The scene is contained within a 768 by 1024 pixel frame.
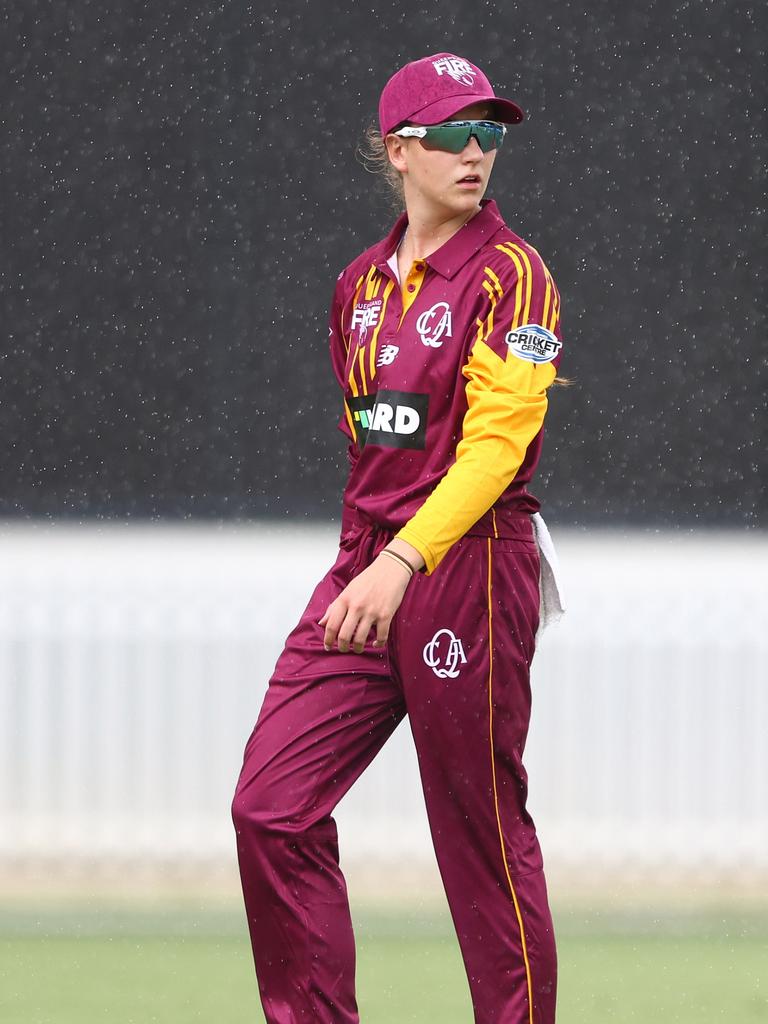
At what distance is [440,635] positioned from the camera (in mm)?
3098

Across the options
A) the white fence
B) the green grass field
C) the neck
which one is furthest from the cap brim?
the white fence

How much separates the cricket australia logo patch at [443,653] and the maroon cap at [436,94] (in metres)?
0.84

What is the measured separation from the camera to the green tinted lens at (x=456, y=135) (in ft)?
10.4

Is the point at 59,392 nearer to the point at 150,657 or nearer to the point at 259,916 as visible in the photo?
the point at 150,657

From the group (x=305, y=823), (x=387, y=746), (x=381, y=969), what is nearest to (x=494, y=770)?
(x=305, y=823)

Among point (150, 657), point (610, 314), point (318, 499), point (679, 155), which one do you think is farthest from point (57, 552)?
point (679, 155)

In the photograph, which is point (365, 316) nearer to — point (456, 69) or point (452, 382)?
point (452, 382)

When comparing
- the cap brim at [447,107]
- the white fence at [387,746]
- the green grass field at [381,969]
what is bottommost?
the green grass field at [381,969]

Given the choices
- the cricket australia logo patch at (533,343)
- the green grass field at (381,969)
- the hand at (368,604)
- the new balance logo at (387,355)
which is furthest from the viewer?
the green grass field at (381,969)

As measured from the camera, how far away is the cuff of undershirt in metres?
2.94

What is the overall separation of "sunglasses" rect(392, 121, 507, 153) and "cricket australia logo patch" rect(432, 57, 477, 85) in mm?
76

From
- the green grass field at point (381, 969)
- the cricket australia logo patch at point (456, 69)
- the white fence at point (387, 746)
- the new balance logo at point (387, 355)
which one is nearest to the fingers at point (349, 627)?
the new balance logo at point (387, 355)

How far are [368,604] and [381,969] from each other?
80.6 inches

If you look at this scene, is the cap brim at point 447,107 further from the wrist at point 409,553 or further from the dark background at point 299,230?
the dark background at point 299,230
